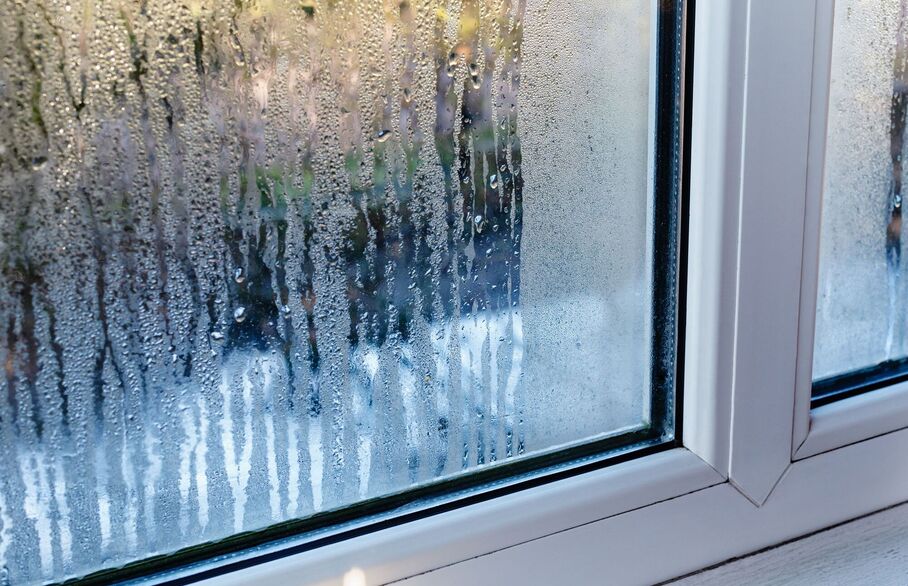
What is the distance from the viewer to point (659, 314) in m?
0.71

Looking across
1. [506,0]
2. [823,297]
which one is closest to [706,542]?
[823,297]

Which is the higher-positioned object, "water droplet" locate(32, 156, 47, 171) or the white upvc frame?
"water droplet" locate(32, 156, 47, 171)

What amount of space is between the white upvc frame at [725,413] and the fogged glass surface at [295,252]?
0.17ft

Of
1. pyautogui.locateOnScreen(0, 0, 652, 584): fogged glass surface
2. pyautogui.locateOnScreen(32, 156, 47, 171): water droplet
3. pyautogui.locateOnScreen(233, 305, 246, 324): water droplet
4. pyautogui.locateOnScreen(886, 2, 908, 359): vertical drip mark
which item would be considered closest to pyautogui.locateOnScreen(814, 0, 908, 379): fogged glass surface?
pyautogui.locateOnScreen(886, 2, 908, 359): vertical drip mark

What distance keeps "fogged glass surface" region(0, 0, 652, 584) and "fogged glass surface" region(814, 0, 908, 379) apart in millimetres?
213

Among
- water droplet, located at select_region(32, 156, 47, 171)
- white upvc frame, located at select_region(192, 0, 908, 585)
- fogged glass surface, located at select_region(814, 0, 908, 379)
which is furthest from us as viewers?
fogged glass surface, located at select_region(814, 0, 908, 379)

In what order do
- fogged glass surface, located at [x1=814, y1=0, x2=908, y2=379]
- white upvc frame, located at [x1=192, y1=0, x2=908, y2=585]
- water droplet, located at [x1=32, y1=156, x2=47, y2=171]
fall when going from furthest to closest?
fogged glass surface, located at [x1=814, y1=0, x2=908, y2=379], white upvc frame, located at [x1=192, y1=0, x2=908, y2=585], water droplet, located at [x1=32, y1=156, x2=47, y2=171]

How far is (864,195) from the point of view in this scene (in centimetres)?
79

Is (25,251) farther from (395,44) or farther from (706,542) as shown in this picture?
(706,542)

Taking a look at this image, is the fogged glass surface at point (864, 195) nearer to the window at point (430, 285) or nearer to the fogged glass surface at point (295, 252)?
the window at point (430, 285)

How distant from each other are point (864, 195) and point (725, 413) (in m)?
0.28

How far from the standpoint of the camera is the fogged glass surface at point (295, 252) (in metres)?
0.50

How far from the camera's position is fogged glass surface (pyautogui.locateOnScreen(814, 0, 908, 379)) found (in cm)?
74

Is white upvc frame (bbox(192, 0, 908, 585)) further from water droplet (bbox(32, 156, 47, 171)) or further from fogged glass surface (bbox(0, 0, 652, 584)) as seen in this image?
water droplet (bbox(32, 156, 47, 171))
